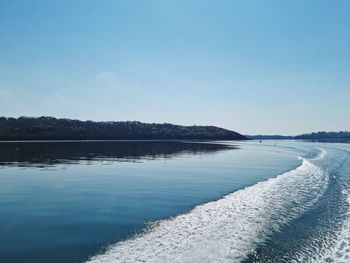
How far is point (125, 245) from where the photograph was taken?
11.1 m

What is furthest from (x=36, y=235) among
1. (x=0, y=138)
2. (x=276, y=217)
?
(x=0, y=138)

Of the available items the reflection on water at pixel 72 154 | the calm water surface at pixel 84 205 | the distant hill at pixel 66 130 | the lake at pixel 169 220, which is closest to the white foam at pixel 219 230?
the lake at pixel 169 220

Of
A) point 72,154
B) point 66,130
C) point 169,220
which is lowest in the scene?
point 169,220

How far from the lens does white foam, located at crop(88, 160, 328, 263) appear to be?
10.1 meters

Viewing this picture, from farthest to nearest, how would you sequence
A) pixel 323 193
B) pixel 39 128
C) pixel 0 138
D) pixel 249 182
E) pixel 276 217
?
pixel 39 128
pixel 0 138
pixel 249 182
pixel 323 193
pixel 276 217

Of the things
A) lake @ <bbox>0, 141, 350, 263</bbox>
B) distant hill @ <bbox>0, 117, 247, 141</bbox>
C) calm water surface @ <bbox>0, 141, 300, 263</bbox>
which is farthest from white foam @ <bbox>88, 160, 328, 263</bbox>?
distant hill @ <bbox>0, 117, 247, 141</bbox>

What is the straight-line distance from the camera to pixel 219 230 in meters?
12.8

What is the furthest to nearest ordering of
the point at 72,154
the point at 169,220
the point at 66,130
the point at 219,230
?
the point at 66,130
the point at 72,154
the point at 169,220
the point at 219,230

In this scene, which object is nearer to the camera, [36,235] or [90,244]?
[90,244]

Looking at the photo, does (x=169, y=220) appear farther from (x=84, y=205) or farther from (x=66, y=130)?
(x=66, y=130)

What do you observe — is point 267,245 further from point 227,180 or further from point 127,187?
point 227,180

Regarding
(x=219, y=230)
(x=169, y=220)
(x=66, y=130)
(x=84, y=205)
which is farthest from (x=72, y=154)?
(x=66, y=130)

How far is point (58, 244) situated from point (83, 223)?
8.83 ft

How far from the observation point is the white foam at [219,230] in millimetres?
10141
